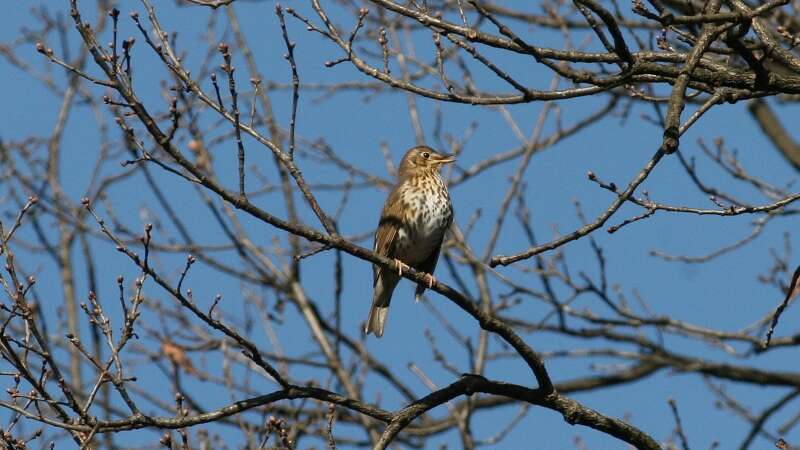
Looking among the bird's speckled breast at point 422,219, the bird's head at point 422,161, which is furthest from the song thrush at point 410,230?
the bird's head at point 422,161

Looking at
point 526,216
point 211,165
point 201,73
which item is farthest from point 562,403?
point 201,73

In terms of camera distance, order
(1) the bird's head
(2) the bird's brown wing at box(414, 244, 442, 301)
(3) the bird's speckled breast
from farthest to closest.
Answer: (1) the bird's head < (2) the bird's brown wing at box(414, 244, 442, 301) < (3) the bird's speckled breast

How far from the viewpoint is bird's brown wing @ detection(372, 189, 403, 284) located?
8.95 m

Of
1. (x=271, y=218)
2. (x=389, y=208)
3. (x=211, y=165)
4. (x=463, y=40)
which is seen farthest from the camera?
(x=211, y=165)

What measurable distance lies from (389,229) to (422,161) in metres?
0.82

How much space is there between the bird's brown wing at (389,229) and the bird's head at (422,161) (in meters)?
0.35

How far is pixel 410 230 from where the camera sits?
8.84 m

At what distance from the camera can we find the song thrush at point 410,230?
28.9 feet

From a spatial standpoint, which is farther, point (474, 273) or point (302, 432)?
point (474, 273)

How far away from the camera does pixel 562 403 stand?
5.82 meters

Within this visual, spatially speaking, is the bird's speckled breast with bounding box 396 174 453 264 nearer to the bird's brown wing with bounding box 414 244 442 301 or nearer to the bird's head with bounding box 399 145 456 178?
the bird's brown wing with bounding box 414 244 442 301

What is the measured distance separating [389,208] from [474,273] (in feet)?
6.28

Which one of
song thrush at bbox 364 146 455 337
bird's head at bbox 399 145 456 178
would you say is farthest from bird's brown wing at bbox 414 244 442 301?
bird's head at bbox 399 145 456 178

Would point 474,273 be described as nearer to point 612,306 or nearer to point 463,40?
point 612,306
